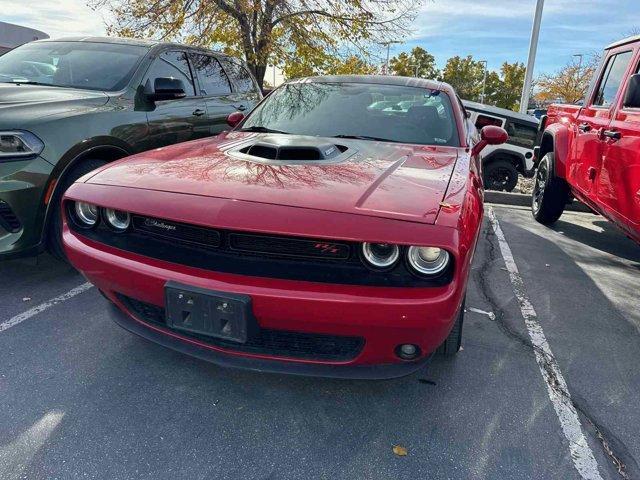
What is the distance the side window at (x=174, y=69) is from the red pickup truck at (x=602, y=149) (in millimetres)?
3844

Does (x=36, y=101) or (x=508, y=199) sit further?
(x=508, y=199)

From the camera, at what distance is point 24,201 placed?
9.68 ft

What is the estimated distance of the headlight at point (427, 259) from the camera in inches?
70.5

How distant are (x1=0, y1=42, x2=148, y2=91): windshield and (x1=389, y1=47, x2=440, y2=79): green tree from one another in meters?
49.1

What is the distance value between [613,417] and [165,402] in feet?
7.12

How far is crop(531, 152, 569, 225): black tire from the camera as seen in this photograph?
5465 mm

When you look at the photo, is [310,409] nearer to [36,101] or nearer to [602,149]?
[36,101]

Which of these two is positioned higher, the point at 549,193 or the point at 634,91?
the point at 634,91

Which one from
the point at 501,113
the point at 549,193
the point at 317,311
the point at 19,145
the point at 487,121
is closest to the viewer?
the point at 317,311

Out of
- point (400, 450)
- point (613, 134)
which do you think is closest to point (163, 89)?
point (400, 450)

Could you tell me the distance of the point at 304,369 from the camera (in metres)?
1.94

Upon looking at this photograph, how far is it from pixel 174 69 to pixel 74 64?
894 mm

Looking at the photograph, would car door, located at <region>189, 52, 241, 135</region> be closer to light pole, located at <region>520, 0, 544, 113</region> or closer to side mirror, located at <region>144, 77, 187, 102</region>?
side mirror, located at <region>144, 77, 187, 102</region>

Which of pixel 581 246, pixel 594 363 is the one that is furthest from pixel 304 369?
pixel 581 246
